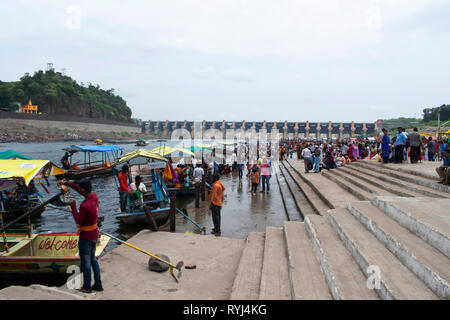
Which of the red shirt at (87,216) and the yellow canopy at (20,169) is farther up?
the yellow canopy at (20,169)

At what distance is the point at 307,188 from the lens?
11.9 metres

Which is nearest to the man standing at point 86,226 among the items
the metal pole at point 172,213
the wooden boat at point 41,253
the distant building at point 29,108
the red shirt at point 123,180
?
the wooden boat at point 41,253

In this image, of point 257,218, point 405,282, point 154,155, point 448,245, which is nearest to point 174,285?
point 405,282

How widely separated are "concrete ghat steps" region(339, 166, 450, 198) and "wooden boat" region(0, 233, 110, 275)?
7.07 m

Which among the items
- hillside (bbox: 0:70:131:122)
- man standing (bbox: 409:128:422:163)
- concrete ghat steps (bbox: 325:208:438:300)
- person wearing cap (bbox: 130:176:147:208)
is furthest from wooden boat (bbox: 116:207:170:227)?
hillside (bbox: 0:70:131:122)

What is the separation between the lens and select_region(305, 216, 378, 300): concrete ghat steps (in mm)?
3188

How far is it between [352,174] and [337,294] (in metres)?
9.12

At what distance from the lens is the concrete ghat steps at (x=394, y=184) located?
622 cm

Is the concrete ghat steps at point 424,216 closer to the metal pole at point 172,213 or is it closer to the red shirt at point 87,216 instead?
the red shirt at point 87,216

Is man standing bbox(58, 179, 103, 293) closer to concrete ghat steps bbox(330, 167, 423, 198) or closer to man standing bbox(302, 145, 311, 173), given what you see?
concrete ghat steps bbox(330, 167, 423, 198)

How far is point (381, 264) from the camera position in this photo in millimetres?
3494

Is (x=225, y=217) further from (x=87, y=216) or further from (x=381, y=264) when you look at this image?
(x=381, y=264)

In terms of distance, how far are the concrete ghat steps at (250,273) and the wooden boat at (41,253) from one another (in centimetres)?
294
